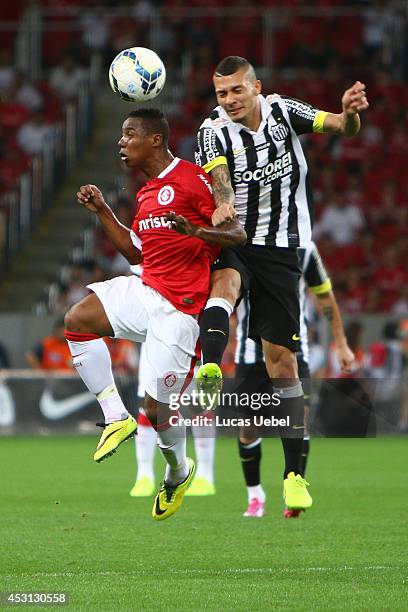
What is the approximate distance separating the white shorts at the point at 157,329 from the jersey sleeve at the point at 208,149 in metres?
0.85

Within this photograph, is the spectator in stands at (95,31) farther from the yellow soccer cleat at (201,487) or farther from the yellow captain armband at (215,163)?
the yellow captain armband at (215,163)

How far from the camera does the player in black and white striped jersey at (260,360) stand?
9.27 metres

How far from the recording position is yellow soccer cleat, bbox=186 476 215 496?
10.8m

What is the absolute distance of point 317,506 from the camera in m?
9.91

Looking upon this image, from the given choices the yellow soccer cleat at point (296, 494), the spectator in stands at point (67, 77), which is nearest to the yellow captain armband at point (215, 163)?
the yellow soccer cleat at point (296, 494)

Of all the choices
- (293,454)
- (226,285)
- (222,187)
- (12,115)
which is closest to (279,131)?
(222,187)

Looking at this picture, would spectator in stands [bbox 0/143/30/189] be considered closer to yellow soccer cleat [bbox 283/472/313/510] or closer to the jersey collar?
the jersey collar

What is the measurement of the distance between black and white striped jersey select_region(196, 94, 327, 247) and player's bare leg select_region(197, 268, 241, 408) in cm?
43

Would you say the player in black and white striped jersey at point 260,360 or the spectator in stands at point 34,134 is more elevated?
the spectator in stands at point 34,134

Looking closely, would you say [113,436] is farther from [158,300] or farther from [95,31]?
[95,31]

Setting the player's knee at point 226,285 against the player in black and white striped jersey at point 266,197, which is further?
the player in black and white striped jersey at point 266,197

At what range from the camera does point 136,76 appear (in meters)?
7.83

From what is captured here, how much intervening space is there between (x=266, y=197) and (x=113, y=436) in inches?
70.4

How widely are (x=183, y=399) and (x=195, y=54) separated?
15154mm
